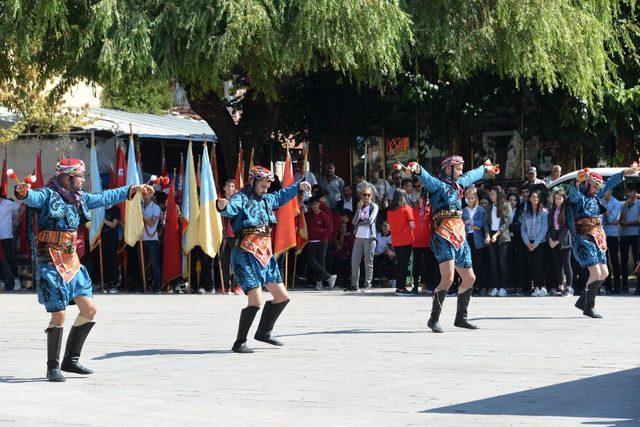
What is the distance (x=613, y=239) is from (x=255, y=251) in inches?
382

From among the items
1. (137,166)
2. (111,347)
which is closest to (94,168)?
(137,166)

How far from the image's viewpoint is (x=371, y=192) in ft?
74.0

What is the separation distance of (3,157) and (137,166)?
364 cm

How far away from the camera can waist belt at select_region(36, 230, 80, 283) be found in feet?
37.1

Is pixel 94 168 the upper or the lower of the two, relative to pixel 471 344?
upper

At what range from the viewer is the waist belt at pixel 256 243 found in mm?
13047

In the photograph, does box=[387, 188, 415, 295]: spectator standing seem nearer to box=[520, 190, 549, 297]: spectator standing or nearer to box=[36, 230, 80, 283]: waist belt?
box=[520, 190, 549, 297]: spectator standing

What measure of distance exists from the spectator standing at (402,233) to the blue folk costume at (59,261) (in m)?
10.6

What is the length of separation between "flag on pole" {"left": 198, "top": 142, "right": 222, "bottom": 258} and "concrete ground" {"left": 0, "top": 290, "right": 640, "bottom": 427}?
4904mm

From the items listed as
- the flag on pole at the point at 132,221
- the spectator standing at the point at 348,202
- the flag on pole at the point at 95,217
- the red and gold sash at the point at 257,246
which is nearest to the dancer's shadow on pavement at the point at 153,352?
the red and gold sash at the point at 257,246

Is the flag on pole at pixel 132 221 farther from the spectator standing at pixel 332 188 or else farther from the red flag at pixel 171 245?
the spectator standing at pixel 332 188

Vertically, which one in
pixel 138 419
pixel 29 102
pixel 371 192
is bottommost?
pixel 138 419

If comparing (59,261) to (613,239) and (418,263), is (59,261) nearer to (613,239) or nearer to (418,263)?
(418,263)

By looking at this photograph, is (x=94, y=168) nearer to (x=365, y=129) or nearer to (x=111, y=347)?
(x=365, y=129)
